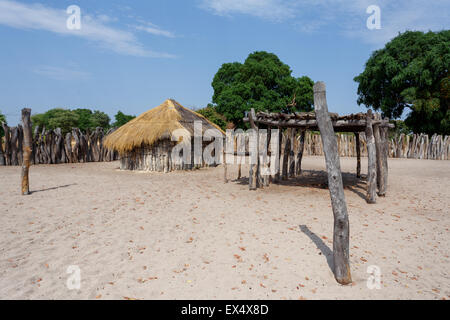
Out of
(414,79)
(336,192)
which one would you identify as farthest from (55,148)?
(414,79)

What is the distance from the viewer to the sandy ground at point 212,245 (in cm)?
321

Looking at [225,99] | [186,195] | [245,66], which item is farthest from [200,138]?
[245,66]

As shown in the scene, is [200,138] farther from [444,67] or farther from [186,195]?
[444,67]

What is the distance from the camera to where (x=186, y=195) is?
754cm

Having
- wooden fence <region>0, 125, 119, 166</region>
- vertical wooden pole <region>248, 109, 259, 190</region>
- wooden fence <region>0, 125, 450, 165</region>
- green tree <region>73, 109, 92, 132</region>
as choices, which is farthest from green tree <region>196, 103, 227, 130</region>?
green tree <region>73, 109, 92, 132</region>

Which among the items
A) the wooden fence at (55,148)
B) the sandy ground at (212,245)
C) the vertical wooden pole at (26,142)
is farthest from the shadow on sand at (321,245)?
the wooden fence at (55,148)

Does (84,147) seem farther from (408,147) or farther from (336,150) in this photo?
(408,147)

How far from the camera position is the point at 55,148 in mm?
14898

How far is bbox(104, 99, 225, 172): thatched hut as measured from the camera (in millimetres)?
12047

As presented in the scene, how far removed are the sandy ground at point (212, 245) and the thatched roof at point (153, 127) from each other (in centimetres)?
467

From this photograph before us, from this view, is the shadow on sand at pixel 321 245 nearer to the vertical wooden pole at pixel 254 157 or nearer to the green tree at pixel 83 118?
the vertical wooden pole at pixel 254 157

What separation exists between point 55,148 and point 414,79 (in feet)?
81.4

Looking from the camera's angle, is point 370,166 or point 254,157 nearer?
point 370,166

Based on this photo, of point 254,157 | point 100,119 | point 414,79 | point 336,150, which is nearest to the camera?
point 336,150
